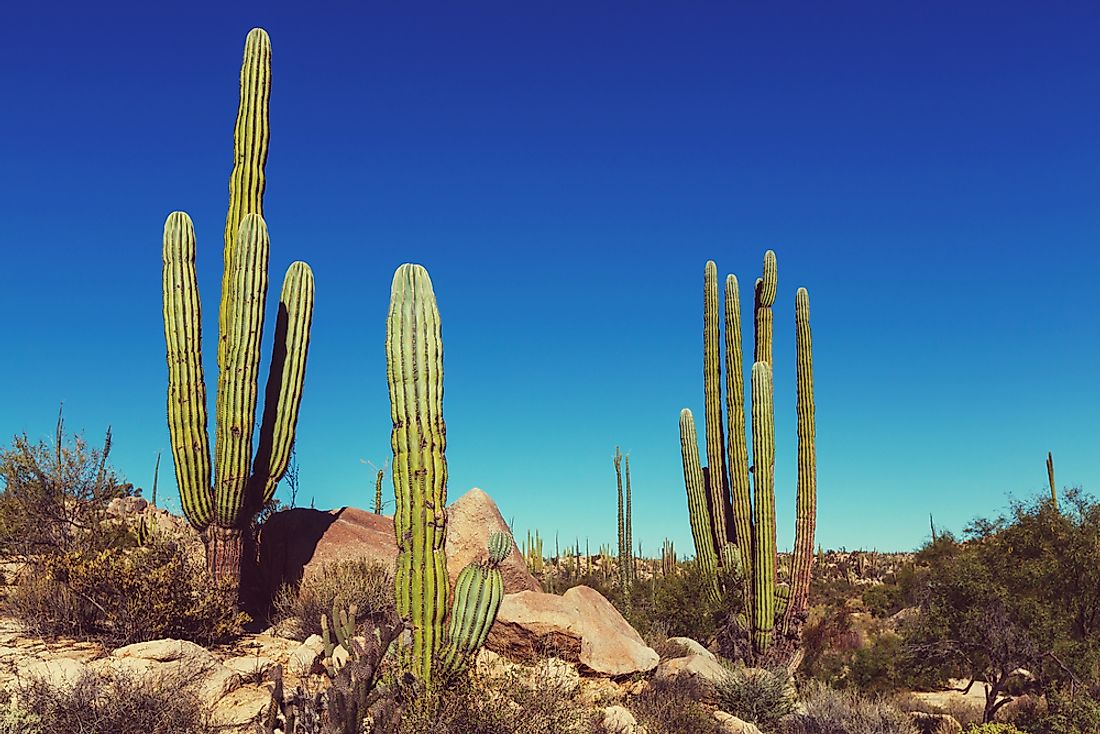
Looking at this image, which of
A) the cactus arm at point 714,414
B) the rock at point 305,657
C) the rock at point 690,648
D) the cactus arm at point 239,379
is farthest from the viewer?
the cactus arm at point 714,414

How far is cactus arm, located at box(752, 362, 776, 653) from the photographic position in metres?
15.9

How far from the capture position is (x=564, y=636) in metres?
11.3

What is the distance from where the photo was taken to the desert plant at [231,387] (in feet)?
38.1

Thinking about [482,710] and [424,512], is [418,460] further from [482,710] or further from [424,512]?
[482,710]

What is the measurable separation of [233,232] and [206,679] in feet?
20.6

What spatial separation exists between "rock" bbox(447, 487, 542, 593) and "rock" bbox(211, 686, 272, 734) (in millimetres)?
4284

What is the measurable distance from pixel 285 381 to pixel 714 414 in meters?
8.61

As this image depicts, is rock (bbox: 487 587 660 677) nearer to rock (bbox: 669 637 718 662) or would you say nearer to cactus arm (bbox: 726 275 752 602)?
rock (bbox: 669 637 718 662)

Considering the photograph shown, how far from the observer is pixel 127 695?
791cm

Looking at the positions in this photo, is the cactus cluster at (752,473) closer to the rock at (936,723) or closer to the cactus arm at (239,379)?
the rock at (936,723)

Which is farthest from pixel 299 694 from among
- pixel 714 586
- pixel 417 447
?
pixel 714 586

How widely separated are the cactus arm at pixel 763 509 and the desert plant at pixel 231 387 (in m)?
8.39

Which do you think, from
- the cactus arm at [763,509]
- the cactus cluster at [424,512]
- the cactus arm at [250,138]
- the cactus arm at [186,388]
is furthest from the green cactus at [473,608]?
the cactus arm at [763,509]

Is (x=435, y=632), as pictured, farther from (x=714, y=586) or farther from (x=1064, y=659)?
(x=1064, y=659)
